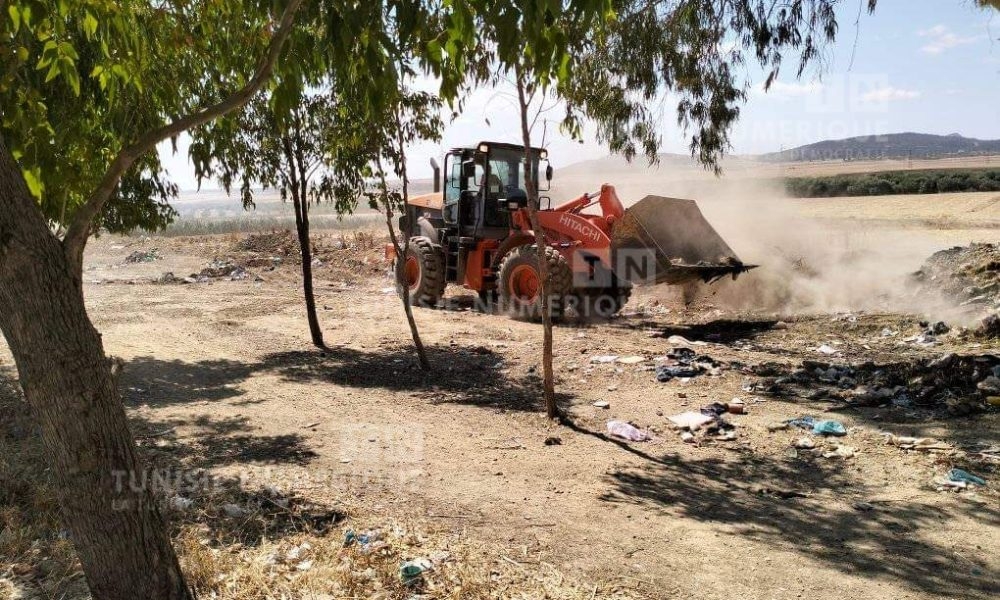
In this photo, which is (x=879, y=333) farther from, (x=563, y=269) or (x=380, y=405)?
(x=380, y=405)

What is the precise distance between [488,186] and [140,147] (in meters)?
9.59

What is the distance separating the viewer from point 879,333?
998cm

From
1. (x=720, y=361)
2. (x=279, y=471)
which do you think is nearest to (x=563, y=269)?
(x=720, y=361)

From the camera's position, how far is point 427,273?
1301 cm

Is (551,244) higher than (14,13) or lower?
lower

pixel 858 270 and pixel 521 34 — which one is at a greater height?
pixel 521 34

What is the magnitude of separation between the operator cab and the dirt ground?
1749 millimetres

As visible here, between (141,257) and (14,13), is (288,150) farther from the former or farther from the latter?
(141,257)

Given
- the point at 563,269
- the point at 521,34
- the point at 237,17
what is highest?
the point at 237,17

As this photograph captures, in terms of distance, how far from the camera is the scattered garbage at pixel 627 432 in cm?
607

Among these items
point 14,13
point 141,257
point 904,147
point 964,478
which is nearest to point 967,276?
point 964,478

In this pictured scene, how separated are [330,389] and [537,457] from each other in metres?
3.14

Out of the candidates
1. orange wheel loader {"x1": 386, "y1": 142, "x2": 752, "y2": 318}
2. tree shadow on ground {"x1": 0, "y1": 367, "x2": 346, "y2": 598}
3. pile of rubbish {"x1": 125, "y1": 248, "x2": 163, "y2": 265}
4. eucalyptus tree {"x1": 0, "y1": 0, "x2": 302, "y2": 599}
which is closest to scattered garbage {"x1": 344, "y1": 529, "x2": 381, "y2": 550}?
tree shadow on ground {"x1": 0, "y1": 367, "x2": 346, "y2": 598}

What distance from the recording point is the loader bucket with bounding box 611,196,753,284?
34.5 ft
